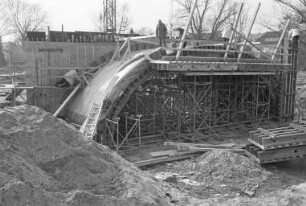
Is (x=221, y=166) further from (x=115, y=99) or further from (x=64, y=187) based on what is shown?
(x=64, y=187)

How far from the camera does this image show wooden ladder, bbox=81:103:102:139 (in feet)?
43.8

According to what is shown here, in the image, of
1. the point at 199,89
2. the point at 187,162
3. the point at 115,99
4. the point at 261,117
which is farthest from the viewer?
the point at 261,117

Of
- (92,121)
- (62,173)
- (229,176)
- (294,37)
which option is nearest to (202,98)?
(92,121)

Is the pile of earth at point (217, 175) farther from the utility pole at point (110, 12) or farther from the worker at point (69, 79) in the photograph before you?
the utility pole at point (110, 12)

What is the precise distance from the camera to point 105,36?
19094mm

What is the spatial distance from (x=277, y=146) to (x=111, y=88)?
658cm

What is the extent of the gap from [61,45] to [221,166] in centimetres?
1000

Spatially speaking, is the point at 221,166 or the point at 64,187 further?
the point at 221,166

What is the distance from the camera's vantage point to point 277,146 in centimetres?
1280

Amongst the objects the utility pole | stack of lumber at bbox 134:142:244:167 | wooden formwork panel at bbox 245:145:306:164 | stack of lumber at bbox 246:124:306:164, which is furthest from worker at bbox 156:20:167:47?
the utility pole

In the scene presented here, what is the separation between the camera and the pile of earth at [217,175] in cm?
1053

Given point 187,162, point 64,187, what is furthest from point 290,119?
point 64,187

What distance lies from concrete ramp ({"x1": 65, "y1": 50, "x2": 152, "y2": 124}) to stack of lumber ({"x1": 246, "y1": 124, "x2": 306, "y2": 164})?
5.07 meters

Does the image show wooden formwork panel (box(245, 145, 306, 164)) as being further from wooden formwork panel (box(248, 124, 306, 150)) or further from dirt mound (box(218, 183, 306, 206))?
dirt mound (box(218, 183, 306, 206))
